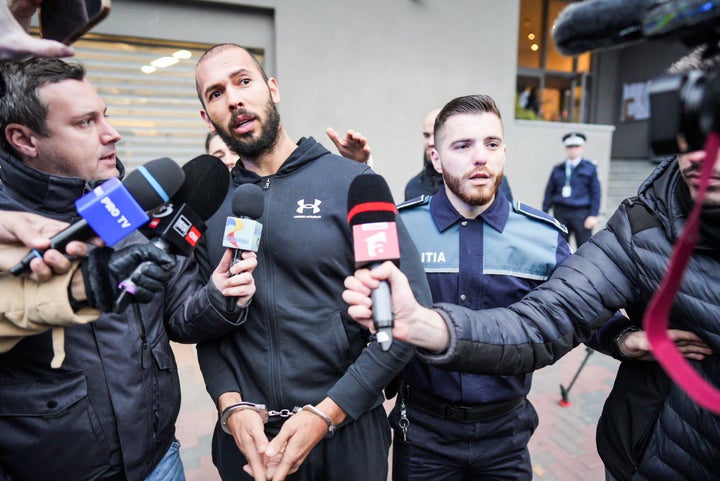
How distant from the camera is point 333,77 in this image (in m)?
6.98

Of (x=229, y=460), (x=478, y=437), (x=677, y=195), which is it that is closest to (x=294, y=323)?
(x=229, y=460)

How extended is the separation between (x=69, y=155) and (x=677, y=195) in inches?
79.4

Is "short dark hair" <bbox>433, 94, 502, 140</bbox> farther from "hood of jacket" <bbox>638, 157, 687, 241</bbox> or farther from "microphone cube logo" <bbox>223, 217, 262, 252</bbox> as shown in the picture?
"microphone cube logo" <bbox>223, 217, 262, 252</bbox>

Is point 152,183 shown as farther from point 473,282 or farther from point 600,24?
point 473,282

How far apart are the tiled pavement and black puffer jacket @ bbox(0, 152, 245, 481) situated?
185cm

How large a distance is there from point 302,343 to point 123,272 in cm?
79

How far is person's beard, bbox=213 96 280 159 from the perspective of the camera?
1889mm

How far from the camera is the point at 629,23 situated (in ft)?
2.47

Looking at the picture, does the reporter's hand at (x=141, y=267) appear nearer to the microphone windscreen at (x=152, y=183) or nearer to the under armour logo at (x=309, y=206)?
the microphone windscreen at (x=152, y=183)

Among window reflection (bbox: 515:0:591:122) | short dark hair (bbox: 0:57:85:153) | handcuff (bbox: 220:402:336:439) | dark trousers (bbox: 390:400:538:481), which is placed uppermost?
window reflection (bbox: 515:0:591:122)

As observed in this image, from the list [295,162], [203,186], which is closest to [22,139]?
[203,186]

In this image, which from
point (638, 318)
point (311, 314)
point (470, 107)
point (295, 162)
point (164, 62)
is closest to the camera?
point (638, 318)

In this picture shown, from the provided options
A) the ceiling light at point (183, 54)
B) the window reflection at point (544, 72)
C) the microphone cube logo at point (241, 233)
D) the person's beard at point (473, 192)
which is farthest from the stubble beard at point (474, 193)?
the window reflection at point (544, 72)

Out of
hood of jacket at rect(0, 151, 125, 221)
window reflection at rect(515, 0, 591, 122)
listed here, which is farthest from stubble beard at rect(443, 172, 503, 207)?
window reflection at rect(515, 0, 591, 122)
